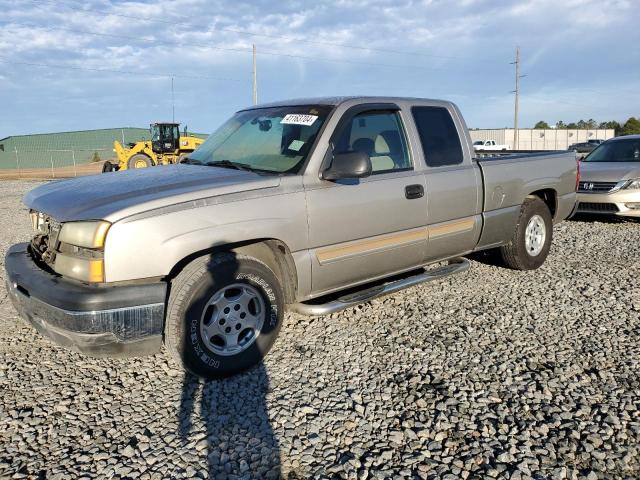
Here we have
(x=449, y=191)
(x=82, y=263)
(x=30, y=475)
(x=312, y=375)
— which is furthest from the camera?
(x=449, y=191)

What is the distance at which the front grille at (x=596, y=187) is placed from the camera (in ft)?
29.4

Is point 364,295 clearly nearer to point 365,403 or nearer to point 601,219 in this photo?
point 365,403

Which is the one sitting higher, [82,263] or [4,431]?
[82,263]

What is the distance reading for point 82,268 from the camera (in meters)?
3.01

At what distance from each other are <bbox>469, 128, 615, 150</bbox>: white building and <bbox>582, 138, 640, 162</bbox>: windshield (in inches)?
2420

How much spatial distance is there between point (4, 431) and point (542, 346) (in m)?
3.59

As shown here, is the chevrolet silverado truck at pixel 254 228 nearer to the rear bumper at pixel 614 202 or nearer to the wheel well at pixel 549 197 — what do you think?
the wheel well at pixel 549 197

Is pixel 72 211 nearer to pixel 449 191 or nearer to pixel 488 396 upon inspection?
pixel 488 396

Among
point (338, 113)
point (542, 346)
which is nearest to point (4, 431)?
point (338, 113)

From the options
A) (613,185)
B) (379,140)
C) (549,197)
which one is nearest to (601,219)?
(613,185)

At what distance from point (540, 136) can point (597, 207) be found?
234 feet

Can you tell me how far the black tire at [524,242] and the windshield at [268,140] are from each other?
9.08 feet

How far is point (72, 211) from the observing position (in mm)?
3180

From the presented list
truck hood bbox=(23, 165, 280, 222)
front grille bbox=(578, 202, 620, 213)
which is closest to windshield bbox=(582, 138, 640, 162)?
front grille bbox=(578, 202, 620, 213)
